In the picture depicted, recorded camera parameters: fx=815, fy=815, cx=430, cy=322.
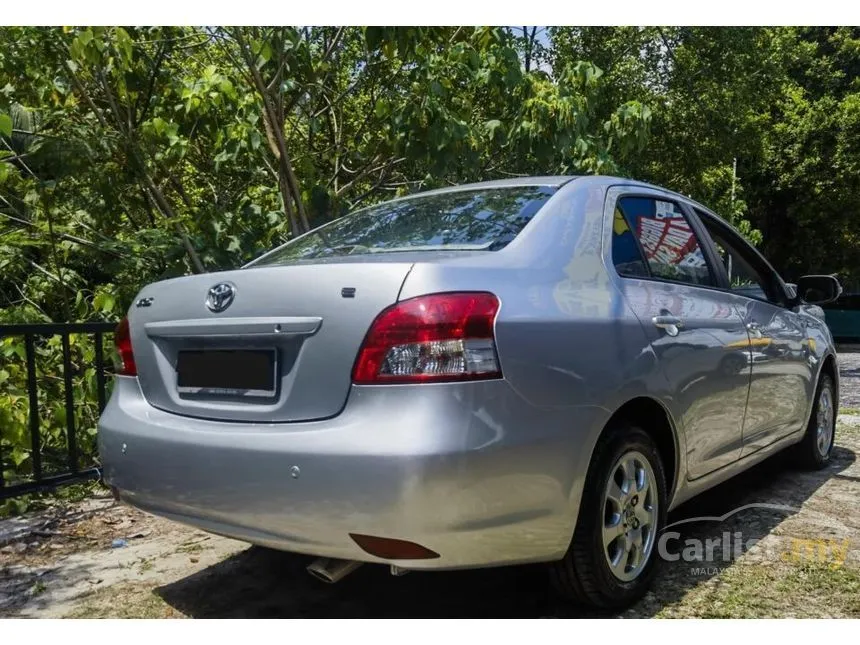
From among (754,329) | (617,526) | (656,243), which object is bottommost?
(617,526)

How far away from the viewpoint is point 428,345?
91.0 inches

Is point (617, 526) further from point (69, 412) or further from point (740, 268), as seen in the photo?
point (69, 412)

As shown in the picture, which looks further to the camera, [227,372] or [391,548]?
[227,372]

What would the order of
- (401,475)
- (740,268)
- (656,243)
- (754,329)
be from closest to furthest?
(401,475)
(656,243)
(754,329)
(740,268)

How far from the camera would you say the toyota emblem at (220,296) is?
2.63m

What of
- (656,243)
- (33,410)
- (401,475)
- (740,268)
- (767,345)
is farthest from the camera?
(33,410)

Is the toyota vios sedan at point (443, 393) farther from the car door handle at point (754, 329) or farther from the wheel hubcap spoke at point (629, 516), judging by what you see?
the car door handle at point (754, 329)

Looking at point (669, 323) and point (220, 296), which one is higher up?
point (220, 296)

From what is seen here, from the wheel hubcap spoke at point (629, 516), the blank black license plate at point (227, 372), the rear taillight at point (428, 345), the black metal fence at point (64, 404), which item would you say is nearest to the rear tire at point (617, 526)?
the wheel hubcap spoke at point (629, 516)

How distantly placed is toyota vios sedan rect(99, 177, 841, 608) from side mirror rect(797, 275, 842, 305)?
6.18ft

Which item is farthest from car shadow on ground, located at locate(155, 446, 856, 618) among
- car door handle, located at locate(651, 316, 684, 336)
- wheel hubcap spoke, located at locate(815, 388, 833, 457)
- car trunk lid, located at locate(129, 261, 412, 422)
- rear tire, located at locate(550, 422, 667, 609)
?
wheel hubcap spoke, located at locate(815, 388, 833, 457)

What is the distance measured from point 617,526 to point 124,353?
190cm

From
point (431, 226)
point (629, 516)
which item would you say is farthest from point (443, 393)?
point (629, 516)

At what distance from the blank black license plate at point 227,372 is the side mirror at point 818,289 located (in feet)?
12.0
